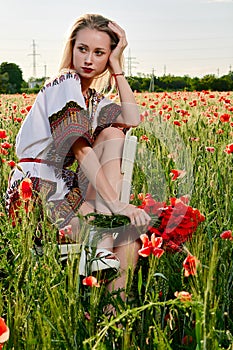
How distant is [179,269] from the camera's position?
169cm

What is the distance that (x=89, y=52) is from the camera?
2.19 meters

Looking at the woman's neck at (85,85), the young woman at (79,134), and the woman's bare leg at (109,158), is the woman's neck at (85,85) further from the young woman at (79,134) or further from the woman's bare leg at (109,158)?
the woman's bare leg at (109,158)

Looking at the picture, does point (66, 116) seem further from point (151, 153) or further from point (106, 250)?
point (151, 153)

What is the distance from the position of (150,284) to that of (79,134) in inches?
33.8

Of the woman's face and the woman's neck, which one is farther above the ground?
the woman's face

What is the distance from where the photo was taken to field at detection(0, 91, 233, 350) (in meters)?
1.07

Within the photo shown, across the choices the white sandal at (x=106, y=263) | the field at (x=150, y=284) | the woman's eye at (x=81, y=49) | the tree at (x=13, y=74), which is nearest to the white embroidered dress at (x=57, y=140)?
the woman's eye at (x=81, y=49)

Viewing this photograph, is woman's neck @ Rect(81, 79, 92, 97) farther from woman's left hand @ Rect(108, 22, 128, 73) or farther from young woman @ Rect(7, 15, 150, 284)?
woman's left hand @ Rect(108, 22, 128, 73)

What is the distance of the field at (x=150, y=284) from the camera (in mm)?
1071

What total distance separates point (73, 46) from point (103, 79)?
0.20m

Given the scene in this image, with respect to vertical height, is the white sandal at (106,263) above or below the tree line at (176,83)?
below

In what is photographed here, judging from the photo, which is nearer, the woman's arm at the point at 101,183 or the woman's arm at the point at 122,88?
the woman's arm at the point at 101,183

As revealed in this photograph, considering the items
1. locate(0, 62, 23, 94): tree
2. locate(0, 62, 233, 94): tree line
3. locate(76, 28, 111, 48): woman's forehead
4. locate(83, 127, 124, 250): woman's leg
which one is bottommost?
locate(83, 127, 124, 250): woman's leg

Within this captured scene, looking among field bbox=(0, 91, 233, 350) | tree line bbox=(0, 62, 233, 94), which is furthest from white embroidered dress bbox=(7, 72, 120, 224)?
tree line bbox=(0, 62, 233, 94)
